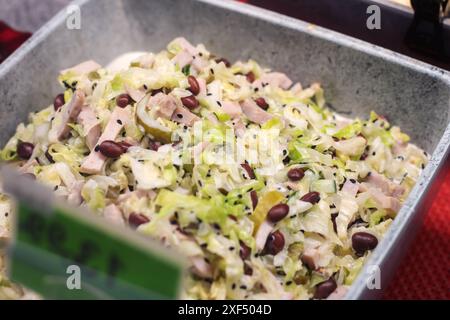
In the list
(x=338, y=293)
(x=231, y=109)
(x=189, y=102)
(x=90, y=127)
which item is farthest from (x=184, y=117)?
(x=338, y=293)

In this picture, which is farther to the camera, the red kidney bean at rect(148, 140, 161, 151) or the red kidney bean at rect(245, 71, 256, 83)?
the red kidney bean at rect(245, 71, 256, 83)

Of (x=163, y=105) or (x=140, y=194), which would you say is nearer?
(x=140, y=194)

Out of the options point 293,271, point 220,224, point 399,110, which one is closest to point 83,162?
point 220,224

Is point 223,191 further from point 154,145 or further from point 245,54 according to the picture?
point 245,54

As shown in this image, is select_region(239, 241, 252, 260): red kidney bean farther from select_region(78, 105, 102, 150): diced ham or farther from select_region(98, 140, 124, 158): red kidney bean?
select_region(78, 105, 102, 150): diced ham

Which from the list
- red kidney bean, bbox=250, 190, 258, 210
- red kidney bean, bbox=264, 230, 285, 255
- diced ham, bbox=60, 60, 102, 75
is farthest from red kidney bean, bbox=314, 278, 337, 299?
diced ham, bbox=60, 60, 102, 75

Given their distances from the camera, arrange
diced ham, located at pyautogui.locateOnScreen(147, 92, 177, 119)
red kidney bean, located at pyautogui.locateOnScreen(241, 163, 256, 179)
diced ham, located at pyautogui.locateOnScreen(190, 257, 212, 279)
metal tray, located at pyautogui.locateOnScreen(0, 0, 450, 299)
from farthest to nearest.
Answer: metal tray, located at pyautogui.locateOnScreen(0, 0, 450, 299) → diced ham, located at pyautogui.locateOnScreen(147, 92, 177, 119) → red kidney bean, located at pyautogui.locateOnScreen(241, 163, 256, 179) → diced ham, located at pyautogui.locateOnScreen(190, 257, 212, 279)
